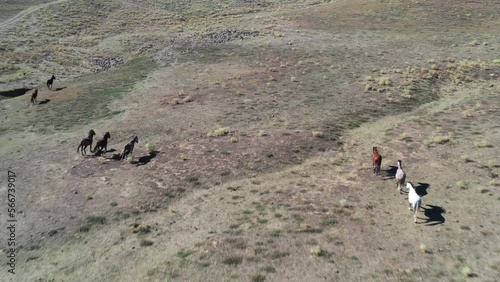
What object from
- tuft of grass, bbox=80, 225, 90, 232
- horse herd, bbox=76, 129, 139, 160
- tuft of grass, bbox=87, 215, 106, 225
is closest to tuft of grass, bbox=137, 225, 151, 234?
tuft of grass, bbox=87, 215, 106, 225

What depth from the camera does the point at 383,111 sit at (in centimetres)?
3197

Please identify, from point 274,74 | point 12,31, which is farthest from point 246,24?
point 12,31

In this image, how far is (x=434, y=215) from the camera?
17.2m

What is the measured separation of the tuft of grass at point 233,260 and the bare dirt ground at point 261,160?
0.04 meters

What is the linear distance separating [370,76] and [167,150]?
944 inches

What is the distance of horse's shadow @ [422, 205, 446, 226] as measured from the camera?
16.7m

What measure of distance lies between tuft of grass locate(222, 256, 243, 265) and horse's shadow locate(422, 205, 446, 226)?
26.3 ft

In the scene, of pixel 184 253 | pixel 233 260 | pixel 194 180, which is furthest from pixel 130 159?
pixel 233 260

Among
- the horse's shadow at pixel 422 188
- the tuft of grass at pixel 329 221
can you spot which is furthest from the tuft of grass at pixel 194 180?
the horse's shadow at pixel 422 188

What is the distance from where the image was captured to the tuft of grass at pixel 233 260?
14.9 metres

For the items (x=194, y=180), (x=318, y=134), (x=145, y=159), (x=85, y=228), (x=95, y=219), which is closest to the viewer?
(x=85, y=228)

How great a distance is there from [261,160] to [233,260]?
964 centimetres

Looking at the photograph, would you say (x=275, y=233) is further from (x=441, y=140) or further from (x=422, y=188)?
(x=441, y=140)

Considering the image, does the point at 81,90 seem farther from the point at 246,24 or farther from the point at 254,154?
the point at 246,24
